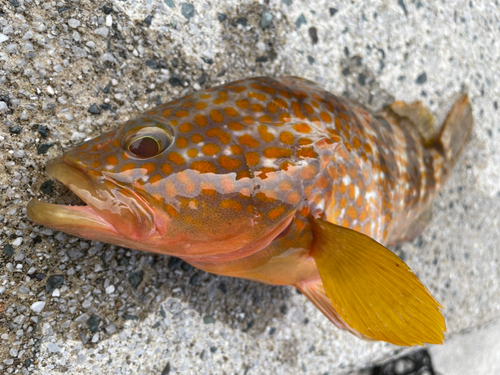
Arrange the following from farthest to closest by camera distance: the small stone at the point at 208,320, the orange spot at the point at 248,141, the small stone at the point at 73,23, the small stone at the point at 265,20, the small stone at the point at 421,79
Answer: the small stone at the point at 421,79 < the small stone at the point at 265,20 < the small stone at the point at 208,320 < the small stone at the point at 73,23 < the orange spot at the point at 248,141

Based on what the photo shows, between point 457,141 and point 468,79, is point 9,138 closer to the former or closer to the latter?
point 457,141

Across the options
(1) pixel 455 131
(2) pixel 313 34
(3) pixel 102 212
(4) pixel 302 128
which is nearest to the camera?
(3) pixel 102 212

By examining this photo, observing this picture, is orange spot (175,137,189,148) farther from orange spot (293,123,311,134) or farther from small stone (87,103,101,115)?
small stone (87,103,101,115)

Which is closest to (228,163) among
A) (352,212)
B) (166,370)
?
(352,212)

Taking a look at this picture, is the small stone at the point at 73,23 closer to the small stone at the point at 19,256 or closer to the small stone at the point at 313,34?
the small stone at the point at 19,256

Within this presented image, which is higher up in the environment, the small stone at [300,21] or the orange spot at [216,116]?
the small stone at [300,21]

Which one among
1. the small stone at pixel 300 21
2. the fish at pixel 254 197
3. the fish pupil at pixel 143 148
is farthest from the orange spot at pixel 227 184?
the small stone at pixel 300 21

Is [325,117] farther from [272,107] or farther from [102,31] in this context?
[102,31]

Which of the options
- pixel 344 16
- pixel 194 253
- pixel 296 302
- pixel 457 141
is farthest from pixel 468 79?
pixel 194 253
